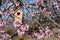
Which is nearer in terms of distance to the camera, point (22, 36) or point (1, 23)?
point (22, 36)

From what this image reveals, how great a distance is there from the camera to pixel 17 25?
3.76 meters

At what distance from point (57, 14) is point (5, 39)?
3.71 feet

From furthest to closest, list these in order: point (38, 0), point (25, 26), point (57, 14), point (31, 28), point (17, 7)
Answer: point (38, 0), point (57, 14), point (25, 26), point (31, 28), point (17, 7)

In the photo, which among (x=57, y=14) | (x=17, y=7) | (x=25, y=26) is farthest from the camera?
(x=57, y=14)

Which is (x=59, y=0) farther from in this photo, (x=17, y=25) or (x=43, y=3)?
(x=17, y=25)

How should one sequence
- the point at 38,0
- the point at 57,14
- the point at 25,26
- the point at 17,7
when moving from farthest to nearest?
the point at 38,0
the point at 57,14
the point at 25,26
the point at 17,7

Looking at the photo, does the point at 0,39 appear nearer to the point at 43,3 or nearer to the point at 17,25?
the point at 17,25

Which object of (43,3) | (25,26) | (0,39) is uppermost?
(43,3)

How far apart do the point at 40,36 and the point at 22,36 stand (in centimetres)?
61

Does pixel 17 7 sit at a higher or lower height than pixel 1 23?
higher

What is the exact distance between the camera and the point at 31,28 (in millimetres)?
3670

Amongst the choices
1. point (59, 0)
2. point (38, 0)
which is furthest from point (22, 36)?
point (59, 0)

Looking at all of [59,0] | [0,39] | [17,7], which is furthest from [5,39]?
[59,0]

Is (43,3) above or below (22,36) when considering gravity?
above
